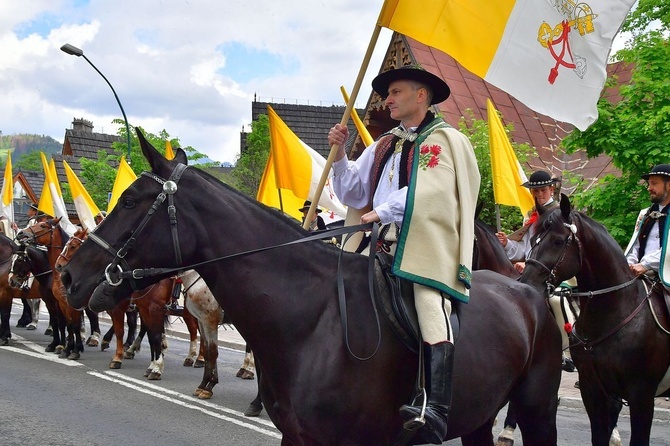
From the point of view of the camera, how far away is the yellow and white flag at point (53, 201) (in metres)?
14.7

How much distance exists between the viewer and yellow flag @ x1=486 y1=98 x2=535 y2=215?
A: 9359mm

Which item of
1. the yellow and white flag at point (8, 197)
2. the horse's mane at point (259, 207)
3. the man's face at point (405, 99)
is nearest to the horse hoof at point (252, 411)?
the horse's mane at point (259, 207)

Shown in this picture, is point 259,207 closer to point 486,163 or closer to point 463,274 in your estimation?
point 463,274

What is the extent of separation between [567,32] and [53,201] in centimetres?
1310

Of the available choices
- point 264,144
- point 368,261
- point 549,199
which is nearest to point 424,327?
point 368,261

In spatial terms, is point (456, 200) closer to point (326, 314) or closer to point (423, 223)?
point (423, 223)

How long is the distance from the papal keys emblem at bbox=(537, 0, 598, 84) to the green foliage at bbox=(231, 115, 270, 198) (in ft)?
87.7

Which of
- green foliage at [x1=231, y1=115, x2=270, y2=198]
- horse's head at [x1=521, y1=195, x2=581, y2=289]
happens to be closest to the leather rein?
horse's head at [x1=521, y1=195, x2=581, y2=289]

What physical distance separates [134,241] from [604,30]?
3344 mm

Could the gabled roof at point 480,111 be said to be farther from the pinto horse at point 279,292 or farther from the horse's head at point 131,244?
the horse's head at point 131,244

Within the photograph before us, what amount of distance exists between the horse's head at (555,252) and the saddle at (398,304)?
2274 mm

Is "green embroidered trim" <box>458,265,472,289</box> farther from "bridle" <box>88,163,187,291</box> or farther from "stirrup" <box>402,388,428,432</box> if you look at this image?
"bridle" <box>88,163,187,291</box>

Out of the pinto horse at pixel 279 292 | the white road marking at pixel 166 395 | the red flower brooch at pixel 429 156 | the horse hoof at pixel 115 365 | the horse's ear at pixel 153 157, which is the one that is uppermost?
the red flower brooch at pixel 429 156

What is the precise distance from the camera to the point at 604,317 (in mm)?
6242
